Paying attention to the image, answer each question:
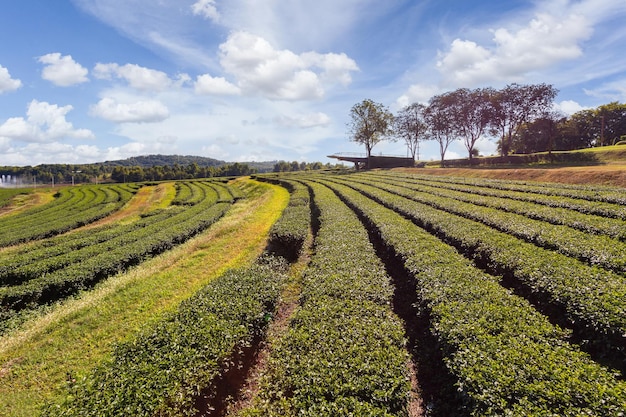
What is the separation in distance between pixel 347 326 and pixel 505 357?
11.1 feet

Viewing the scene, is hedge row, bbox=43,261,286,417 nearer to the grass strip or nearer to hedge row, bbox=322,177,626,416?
the grass strip

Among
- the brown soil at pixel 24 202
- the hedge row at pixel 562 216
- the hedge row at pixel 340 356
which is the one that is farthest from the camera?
the brown soil at pixel 24 202

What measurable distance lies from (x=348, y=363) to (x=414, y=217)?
13708 millimetres

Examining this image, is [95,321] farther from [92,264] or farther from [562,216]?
[562,216]

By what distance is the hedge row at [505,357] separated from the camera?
483cm

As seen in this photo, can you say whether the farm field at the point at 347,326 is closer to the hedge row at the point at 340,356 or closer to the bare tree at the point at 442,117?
the hedge row at the point at 340,356

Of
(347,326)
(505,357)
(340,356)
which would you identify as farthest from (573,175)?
(340,356)

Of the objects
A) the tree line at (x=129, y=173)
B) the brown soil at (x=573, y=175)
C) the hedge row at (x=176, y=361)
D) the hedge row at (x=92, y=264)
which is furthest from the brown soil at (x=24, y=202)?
the brown soil at (x=573, y=175)

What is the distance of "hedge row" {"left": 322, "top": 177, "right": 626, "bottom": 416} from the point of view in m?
4.83

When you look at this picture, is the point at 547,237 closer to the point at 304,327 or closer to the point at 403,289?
the point at 403,289

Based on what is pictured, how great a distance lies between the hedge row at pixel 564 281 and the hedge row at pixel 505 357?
0.74 meters

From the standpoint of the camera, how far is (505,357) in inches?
229

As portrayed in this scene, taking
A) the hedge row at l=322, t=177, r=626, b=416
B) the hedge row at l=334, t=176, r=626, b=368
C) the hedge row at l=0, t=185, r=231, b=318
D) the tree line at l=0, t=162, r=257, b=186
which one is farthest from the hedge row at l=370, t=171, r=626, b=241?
the tree line at l=0, t=162, r=257, b=186

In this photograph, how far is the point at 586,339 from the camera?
22.9 ft
